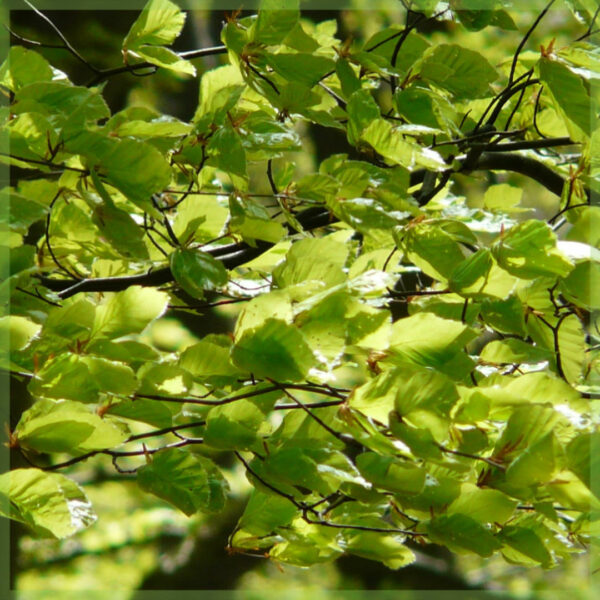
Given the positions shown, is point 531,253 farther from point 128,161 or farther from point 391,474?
point 128,161

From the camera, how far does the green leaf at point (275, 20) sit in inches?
30.3

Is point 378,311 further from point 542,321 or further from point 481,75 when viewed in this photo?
point 481,75

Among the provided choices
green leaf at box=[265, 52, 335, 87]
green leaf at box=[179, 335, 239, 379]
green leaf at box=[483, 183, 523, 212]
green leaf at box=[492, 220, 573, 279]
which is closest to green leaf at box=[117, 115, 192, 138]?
green leaf at box=[265, 52, 335, 87]

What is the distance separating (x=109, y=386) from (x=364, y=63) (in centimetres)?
43

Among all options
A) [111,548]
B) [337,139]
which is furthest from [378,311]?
[111,548]

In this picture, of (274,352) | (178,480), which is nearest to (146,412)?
(178,480)

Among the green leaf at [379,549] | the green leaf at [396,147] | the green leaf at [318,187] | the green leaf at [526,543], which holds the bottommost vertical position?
the green leaf at [379,549]

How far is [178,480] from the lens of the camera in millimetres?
742

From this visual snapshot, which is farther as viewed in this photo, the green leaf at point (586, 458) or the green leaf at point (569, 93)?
the green leaf at point (569, 93)

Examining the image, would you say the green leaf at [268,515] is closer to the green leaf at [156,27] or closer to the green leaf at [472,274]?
the green leaf at [472,274]

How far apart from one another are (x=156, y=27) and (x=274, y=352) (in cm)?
46

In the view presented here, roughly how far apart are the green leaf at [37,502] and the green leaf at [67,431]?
0.03 meters

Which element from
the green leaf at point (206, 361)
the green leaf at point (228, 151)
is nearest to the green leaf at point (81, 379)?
the green leaf at point (206, 361)

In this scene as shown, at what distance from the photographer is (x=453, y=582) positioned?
167 inches
